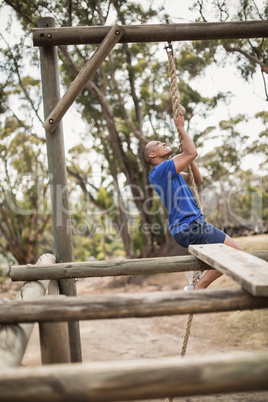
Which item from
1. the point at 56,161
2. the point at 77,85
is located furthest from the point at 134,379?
the point at 77,85

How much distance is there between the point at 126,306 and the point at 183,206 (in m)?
1.51

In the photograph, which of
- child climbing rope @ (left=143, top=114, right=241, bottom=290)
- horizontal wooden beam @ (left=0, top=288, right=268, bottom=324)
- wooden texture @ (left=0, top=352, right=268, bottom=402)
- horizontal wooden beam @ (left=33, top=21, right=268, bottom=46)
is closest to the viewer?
wooden texture @ (left=0, top=352, right=268, bottom=402)

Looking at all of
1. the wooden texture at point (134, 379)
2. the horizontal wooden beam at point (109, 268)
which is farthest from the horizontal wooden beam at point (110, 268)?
the wooden texture at point (134, 379)

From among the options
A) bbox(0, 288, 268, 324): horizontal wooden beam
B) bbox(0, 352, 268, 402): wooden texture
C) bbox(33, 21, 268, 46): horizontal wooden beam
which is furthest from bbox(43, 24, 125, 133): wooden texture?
bbox(0, 352, 268, 402): wooden texture

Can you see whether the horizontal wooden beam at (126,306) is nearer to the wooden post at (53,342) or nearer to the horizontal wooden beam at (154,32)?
the wooden post at (53,342)

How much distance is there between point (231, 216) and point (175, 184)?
51.7 ft

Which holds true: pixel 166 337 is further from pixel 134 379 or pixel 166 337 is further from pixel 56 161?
pixel 134 379

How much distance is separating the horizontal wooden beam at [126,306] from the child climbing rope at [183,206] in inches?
47.6

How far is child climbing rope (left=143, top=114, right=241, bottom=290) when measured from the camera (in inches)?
116

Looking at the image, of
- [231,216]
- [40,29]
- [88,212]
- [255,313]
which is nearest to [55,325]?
[40,29]

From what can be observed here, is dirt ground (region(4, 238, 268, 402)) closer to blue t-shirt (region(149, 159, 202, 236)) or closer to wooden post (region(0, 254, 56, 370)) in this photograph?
blue t-shirt (region(149, 159, 202, 236))

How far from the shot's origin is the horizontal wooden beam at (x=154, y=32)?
314 centimetres

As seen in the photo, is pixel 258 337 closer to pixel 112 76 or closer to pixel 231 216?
pixel 112 76

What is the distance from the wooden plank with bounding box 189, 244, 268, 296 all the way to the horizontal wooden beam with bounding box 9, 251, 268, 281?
0.12 meters
